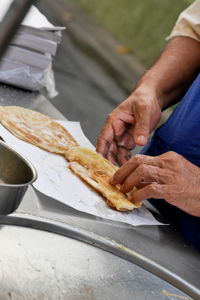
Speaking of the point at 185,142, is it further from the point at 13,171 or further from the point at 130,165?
the point at 13,171

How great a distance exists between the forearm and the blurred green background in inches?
252

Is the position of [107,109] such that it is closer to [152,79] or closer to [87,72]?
[87,72]

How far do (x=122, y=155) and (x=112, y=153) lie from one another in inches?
2.1

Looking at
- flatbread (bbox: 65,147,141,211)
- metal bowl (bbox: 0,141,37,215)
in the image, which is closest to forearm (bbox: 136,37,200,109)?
flatbread (bbox: 65,147,141,211)

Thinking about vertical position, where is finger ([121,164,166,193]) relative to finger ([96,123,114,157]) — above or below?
above

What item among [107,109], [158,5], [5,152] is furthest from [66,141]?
[158,5]

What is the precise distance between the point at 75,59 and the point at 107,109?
6.49 feet

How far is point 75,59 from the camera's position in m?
8.37

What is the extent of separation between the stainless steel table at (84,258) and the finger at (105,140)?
457mm

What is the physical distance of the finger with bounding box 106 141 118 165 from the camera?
1.98m

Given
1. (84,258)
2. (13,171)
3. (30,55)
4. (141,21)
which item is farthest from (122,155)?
(141,21)

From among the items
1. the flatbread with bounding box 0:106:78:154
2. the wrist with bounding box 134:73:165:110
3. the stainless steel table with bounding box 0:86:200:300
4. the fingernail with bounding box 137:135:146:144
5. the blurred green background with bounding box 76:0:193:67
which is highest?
the wrist with bounding box 134:73:165:110

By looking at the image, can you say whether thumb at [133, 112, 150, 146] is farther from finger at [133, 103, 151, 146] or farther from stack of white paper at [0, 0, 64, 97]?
stack of white paper at [0, 0, 64, 97]

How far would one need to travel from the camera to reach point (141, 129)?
6.31 feet
